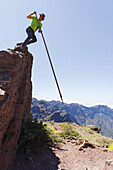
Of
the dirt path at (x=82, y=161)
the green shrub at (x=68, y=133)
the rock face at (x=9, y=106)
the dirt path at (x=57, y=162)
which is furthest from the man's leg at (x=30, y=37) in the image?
the green shrub at (x=68, y=133)

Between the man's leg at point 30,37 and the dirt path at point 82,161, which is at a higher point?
the man's leg at point 30,37

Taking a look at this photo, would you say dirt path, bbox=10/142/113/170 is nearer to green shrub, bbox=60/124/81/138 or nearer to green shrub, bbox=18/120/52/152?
green shrub, bbox=18/120/52/152

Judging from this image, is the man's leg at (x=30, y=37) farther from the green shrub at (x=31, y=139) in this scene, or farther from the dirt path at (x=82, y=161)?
the dirt path at (x=82, y=161)

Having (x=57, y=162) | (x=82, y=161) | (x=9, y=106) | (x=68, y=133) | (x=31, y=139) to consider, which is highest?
(x=9, y=106)

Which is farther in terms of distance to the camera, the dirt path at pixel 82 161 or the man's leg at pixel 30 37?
the man's leg at pixel 30 37

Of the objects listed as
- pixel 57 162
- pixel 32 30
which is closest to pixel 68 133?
pixel 57 162

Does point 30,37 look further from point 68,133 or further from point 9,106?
point 68,133

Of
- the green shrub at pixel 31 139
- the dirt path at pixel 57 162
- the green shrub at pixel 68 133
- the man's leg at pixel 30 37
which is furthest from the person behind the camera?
the green shrub at pixel 68 133

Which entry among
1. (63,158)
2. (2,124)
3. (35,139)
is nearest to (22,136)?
(35,139)

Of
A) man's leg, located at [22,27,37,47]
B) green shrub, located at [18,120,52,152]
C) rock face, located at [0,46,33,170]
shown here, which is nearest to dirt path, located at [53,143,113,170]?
green shrub, located at [18,120,52,152]

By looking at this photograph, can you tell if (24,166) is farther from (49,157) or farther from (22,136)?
(49,157)

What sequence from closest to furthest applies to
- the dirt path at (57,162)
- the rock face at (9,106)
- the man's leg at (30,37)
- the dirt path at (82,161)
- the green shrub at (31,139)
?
the rock face at (9,106), the dirt path at (57,162), the dirt path at (82,161), the green shrub at (31,139), the man's leg at (30,37)

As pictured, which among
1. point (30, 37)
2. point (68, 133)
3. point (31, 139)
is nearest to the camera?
point (31, 139)

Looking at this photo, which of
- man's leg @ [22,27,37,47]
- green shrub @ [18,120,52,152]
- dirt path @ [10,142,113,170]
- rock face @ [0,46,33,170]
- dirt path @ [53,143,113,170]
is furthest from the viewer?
man's leg @ [22,27,37,47]
